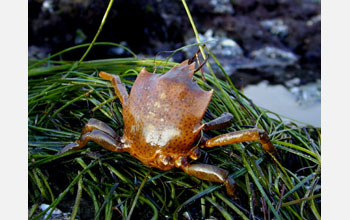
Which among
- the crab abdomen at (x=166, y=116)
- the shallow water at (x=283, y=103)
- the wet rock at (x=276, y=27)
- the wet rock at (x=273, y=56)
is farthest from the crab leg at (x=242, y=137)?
the wet rock at (x=276, y=27)

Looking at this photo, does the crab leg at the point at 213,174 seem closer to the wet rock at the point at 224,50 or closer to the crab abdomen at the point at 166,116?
the crab abdomen at the point at 166,116

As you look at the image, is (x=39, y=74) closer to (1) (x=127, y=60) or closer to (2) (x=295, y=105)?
(1) (x=127, y=60)

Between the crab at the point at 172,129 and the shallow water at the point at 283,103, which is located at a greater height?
the crab at the point at 172,129

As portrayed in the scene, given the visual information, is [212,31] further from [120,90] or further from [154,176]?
[154,176]

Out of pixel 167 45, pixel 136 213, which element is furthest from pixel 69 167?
pixel 167 45

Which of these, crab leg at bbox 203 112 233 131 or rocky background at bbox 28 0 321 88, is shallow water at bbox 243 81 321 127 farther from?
crab leg at bbox 203 112 233 131
